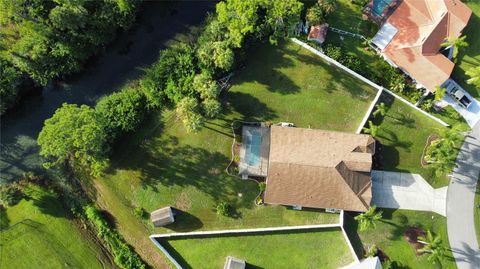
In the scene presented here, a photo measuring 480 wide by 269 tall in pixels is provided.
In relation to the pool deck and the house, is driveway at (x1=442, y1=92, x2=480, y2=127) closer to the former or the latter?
the house

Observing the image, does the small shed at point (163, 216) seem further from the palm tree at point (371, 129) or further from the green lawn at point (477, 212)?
the green lawn at point (477, 212)

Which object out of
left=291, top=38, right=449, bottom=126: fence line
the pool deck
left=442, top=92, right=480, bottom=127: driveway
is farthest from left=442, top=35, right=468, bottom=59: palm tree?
the pool deck

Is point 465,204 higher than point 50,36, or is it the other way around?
point 50,36

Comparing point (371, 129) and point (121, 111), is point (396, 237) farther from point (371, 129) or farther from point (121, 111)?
point (121, 111)

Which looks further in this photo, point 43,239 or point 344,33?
point 344,33

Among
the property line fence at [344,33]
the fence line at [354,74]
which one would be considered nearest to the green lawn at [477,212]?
the fence line at [354,74]

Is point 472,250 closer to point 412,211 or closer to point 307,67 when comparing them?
point 412,211

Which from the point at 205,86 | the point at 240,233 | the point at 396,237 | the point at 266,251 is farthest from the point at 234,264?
the point at 205,86
